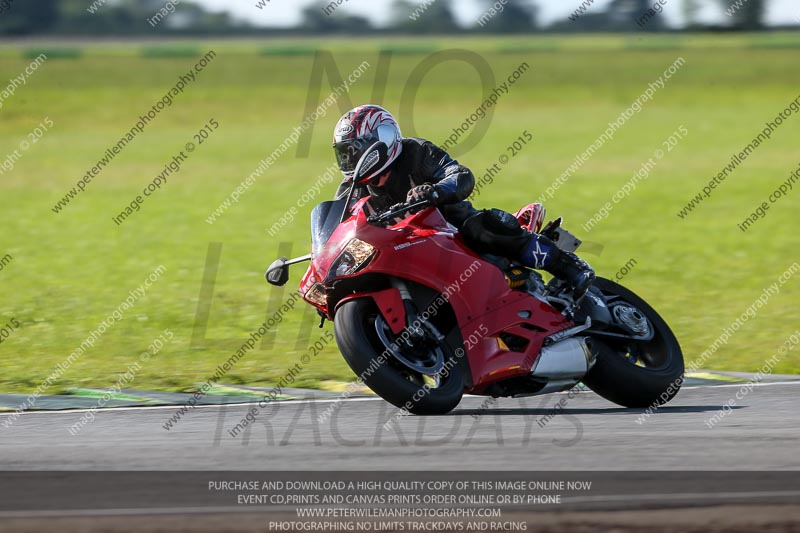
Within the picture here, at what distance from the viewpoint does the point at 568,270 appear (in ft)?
26.2

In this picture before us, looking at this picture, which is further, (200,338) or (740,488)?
(200,338)

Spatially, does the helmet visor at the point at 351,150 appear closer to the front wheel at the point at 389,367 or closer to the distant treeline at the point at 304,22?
the front wheel at the point at 389,367

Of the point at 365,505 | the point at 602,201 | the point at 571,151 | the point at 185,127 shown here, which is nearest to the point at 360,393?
the point at 365,505

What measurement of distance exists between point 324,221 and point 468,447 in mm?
1928

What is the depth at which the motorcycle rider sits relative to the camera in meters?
7.56

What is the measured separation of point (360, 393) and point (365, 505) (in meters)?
3.43

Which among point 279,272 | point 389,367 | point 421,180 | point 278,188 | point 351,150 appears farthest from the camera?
point 278,188

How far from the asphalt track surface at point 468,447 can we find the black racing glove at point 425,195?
4.18ft

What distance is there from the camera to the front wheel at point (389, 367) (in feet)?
22.5

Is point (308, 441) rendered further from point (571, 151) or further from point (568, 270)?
point (571, 151)

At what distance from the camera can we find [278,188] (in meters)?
27.8

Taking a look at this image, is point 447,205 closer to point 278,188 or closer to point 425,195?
point 425,195

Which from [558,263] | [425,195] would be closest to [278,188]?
[558,263]

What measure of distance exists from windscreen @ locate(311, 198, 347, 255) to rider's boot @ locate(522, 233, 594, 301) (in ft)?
3.95
